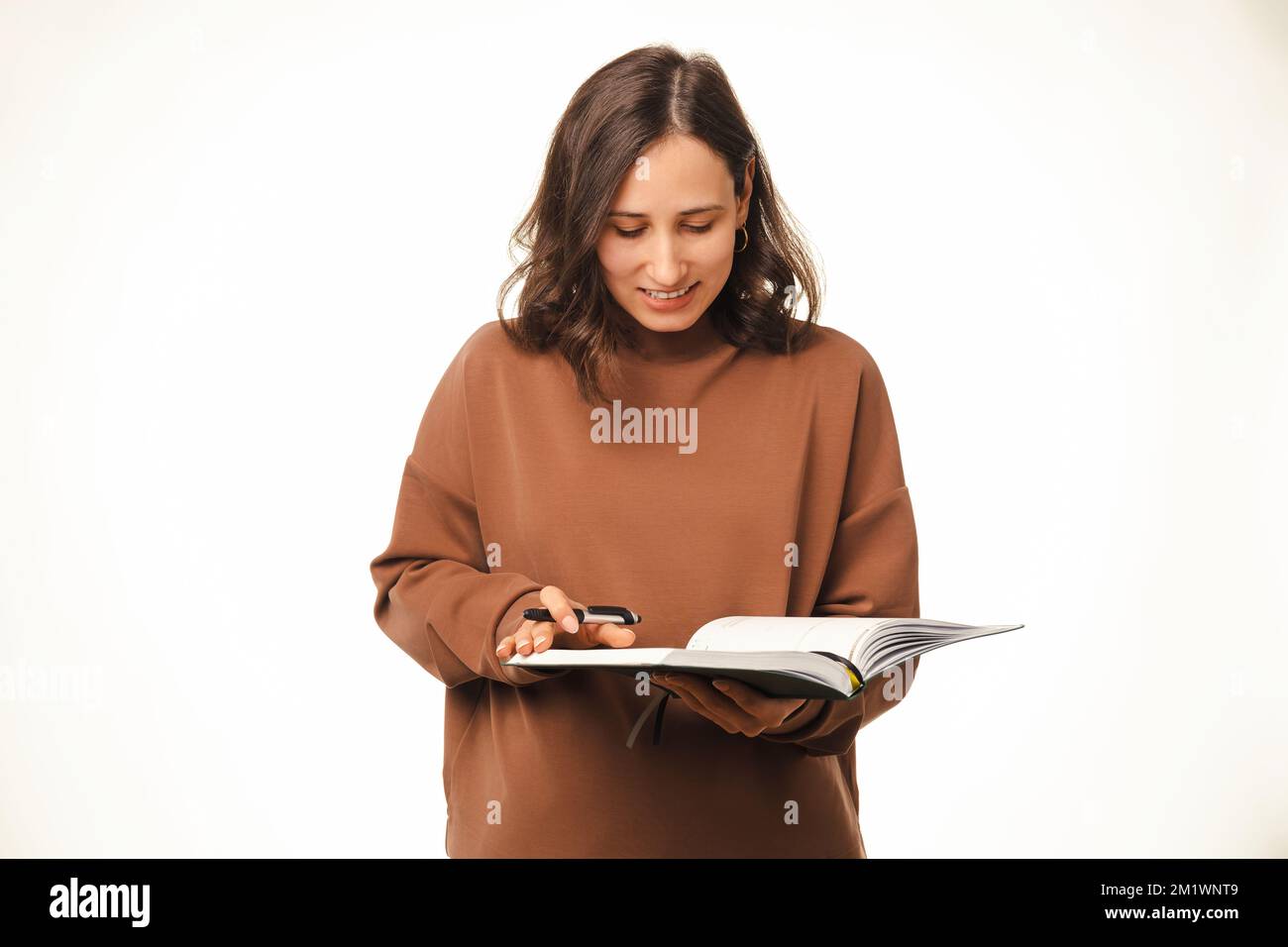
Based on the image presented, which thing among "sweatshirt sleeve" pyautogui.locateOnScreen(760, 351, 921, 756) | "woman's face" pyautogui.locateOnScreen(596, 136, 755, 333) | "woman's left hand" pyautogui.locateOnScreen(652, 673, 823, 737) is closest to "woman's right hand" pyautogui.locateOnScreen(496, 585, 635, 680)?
"woman's left hand" pyautogui.locateOnScreen(652, 673, 823, 737)

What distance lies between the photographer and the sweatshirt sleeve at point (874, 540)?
1751 millimetres

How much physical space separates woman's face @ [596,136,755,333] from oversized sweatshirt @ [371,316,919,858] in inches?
4.9

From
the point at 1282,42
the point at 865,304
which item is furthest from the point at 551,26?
the point at 1282,42

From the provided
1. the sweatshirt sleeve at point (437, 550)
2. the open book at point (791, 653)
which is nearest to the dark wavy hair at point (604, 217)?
the sweatshirt sleeve at point (437, 550)

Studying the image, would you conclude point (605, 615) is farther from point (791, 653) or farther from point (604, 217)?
point (604, 217)

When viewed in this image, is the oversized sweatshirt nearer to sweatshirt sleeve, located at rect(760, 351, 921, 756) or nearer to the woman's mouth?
sweatshirt sleeve, located at rect(760, 351, 921, 756)

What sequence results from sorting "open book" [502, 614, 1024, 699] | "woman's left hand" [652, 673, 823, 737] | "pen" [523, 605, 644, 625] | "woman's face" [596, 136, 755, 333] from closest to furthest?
"open book" [502, 614, 1024, 699], "woman's left hand" [652, 673, 823, 737], "pen" [523, 605, 644, 625], "woman's face" [596, 136, 755, 333]

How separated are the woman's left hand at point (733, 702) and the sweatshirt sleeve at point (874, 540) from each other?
249 mm

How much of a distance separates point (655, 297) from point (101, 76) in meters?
1.88

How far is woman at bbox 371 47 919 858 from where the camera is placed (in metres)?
1.68

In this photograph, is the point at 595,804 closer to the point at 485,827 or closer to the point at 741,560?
the point at 485,827

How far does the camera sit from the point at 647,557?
173cm

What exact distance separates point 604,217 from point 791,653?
656 millimetres

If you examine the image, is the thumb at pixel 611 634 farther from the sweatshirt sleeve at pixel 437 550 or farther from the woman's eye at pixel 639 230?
the woman's eye at pixel 639 230
